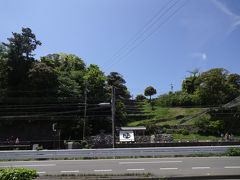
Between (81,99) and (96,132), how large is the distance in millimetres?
5689

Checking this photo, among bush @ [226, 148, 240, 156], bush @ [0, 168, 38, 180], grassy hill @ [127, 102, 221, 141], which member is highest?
grassy hill @ [127, 102, 221, 141]

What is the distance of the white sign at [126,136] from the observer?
2007 inches

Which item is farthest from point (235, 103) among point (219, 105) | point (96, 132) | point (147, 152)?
point (147, 152)

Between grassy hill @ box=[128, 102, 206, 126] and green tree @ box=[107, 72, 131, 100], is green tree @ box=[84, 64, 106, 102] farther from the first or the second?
green tree @ box=[107, 72, 131, 100]

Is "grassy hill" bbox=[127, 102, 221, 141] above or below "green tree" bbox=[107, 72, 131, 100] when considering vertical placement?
below

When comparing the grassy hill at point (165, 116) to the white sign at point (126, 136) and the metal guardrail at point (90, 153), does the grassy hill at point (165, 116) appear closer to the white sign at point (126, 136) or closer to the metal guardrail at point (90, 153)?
the white sign at point (126, 136)

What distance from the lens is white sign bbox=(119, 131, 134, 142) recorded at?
51.0 meters

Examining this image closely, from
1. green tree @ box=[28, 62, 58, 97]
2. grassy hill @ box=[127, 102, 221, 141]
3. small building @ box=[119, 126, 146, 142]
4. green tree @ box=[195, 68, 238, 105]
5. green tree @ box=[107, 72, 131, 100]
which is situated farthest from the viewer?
green tree @ box=[107, 72, 131, 100]

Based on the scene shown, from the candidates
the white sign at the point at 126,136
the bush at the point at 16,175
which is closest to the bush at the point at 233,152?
the bush at the point at 16,175

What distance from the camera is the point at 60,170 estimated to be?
1875cm

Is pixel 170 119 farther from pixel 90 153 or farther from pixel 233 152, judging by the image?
pixel 90 153

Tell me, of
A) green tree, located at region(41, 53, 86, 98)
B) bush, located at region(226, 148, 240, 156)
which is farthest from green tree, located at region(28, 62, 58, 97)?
bush, located at region(226, 148, 240, 156)

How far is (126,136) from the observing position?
51844 millimetres

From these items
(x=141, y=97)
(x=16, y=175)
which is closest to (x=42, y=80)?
(x=141, y=97)
